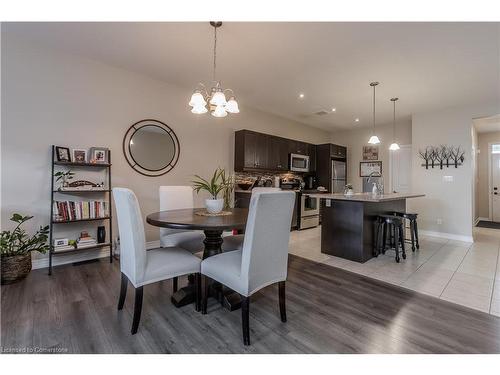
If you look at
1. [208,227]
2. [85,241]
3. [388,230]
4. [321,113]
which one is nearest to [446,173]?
[388,230]

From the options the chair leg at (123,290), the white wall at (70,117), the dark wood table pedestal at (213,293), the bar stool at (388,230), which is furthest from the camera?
the bar stool at (388,230)

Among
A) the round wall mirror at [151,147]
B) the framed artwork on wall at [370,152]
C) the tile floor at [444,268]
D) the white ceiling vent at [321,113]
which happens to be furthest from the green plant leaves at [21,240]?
the framed artwork on wall at [370,152]

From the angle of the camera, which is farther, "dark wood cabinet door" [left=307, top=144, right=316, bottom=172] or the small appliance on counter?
the small appliance on counter

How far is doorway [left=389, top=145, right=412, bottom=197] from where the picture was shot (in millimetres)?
5859

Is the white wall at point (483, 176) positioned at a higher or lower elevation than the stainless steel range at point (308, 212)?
higher

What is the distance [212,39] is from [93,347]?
2936mm

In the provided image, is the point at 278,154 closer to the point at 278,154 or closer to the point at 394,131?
the point at 278,154

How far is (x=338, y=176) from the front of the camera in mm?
6418

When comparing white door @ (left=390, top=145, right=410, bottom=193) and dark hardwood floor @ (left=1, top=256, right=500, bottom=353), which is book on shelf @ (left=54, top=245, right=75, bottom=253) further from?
white door @ (left=390, top=145, right=410, bottom=193)

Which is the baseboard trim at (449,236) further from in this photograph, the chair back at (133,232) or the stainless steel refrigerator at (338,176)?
the chair back at (133,232)

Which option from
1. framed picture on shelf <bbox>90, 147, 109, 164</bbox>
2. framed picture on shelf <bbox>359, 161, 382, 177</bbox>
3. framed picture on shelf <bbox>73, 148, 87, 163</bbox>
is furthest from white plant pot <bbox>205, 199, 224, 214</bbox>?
framed picture on shelf <bbox>359, 161, 382, 177</bbox>

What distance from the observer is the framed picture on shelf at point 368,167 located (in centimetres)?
628

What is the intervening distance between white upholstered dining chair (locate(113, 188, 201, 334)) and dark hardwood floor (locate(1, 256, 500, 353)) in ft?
0.71

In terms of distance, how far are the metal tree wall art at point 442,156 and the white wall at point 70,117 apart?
4695 millimetres
